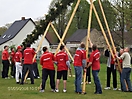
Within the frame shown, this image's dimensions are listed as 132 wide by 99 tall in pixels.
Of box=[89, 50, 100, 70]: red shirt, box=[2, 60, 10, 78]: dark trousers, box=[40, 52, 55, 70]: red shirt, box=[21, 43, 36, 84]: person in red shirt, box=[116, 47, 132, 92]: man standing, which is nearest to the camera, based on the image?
box=[89, 50, 100, 70]: red shirt

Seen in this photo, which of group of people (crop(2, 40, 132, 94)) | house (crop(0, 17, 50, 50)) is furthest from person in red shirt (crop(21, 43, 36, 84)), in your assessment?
house (crop(0, 17, 50, 50))

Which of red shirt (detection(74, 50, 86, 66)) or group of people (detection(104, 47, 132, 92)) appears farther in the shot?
group of people (detection(104, 47, 132, 92))

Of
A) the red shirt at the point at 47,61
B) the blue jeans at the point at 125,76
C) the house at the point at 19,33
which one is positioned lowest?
the blue jeans at the point at 125,76

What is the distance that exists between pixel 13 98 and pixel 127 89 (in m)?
5.18

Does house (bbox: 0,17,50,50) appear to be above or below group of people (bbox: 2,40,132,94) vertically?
above

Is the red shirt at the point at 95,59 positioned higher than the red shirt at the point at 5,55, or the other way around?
the red shirt at the point at 5,55

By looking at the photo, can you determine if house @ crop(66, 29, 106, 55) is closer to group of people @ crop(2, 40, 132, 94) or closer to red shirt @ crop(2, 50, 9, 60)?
red shirt @ crop(2, 50, 9, 60)

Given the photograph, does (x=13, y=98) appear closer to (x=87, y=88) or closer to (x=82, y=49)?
(x=82, y=49)

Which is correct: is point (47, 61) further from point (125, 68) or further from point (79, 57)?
point (125, 68)

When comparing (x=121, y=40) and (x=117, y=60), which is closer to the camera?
(x=117, y=60)

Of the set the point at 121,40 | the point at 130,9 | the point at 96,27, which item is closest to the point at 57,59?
the point at 130,9

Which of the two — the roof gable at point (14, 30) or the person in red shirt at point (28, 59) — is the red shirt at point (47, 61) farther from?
the roof gable at point (14, 30)

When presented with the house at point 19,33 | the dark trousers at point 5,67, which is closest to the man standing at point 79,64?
the dark trousers at point 5,67

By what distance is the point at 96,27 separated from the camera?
69.4 metres
